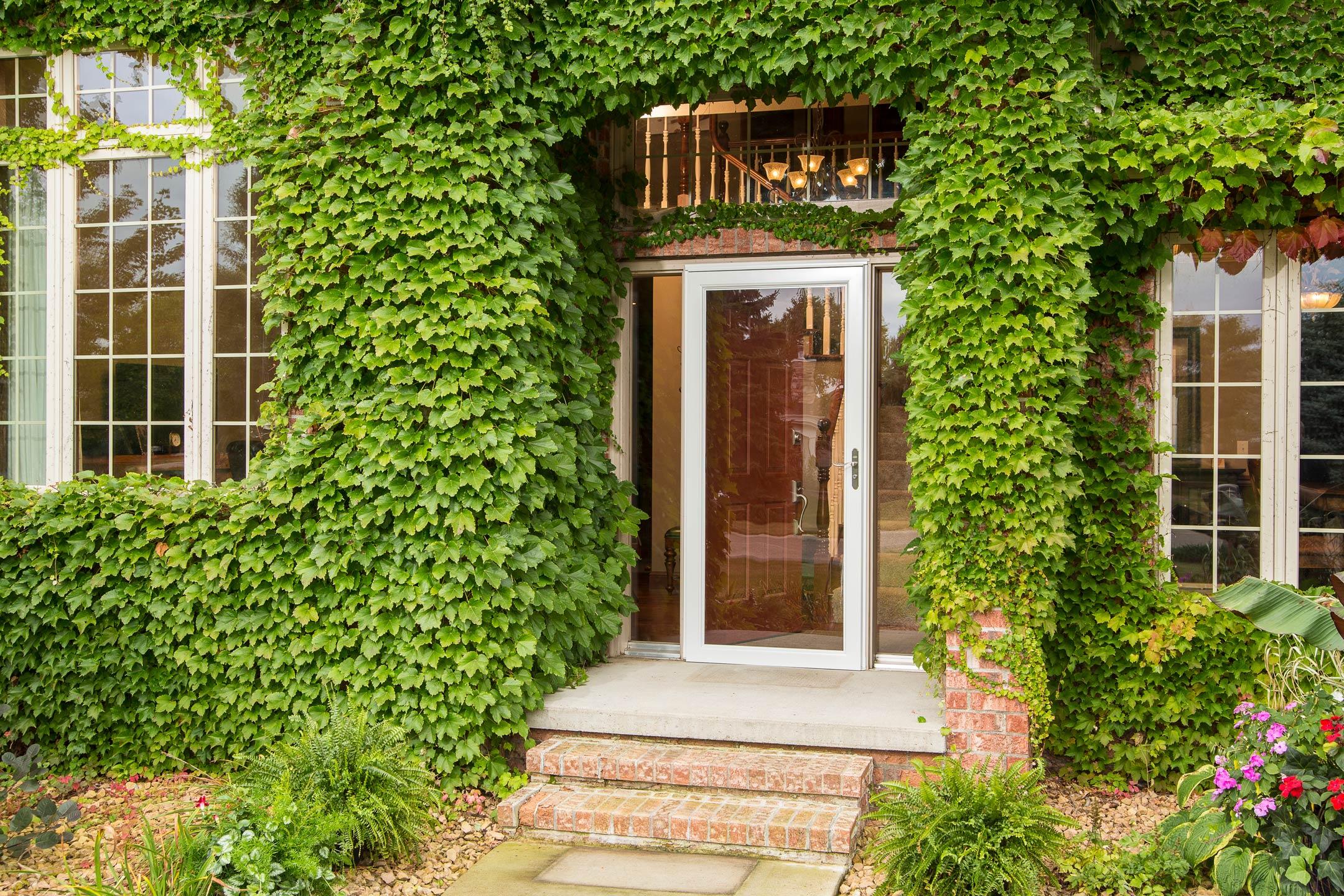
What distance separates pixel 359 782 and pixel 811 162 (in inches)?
175

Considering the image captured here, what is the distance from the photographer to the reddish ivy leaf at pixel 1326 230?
5.41m

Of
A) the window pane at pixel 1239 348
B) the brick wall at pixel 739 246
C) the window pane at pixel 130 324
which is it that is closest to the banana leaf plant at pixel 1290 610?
the window pane at pixel 1239 348

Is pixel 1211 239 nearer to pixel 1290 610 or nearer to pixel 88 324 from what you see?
pixel 1290 610

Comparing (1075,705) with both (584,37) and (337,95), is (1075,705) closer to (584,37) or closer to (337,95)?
(584,37)

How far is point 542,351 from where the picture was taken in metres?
5.64

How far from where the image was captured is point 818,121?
21.4 ft

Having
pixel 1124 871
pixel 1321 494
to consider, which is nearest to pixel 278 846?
pixel 1124 871

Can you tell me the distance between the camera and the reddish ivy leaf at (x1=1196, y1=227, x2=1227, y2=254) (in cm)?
568

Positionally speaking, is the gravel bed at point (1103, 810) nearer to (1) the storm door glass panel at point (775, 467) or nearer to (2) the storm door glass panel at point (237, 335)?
(1) the storm door glass panel at point (775, 467)

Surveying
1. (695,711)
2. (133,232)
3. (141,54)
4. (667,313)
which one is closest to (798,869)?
(695,711)

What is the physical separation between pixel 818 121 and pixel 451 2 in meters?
2.39

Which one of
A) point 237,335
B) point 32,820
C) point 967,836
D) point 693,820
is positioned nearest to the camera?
point 967,836

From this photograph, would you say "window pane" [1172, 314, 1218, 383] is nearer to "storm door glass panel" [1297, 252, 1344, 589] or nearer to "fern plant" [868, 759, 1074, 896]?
"storm door glass panel" [1297, 252, 1344, 589]

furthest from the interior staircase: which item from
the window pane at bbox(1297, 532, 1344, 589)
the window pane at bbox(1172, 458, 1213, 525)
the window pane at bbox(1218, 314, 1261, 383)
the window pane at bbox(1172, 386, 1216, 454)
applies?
the window pane at bbox(1218, 314, 1261, 383)
